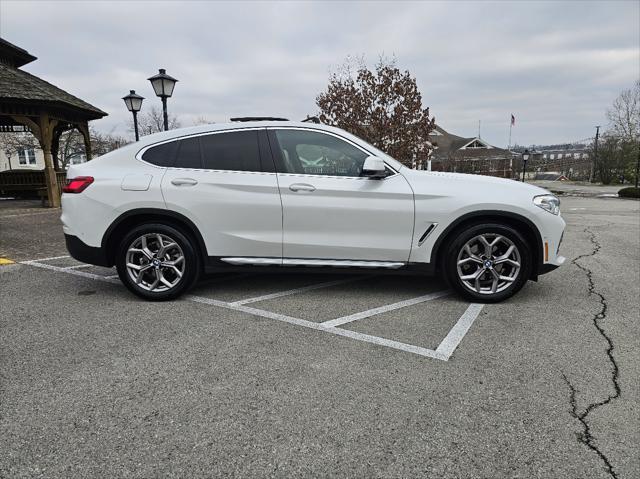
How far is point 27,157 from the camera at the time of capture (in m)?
38.8

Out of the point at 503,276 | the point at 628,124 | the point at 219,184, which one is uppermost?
the point at 628,124

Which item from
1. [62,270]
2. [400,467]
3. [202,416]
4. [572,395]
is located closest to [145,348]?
[202,416]

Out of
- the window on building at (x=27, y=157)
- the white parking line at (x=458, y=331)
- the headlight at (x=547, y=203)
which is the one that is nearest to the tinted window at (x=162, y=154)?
the white parking line at (x=458, y=331)

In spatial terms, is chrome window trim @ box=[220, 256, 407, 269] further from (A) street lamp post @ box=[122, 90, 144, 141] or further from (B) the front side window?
(A) street lamp post @ box=[122, 90, 144, 141]

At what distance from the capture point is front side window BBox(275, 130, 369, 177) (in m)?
4.04

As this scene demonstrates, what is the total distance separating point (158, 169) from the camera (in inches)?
160

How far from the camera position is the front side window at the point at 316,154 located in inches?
159

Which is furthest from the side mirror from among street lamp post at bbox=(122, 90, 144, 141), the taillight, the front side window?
street lamp post at bbox=(122, 90, 144, 141)

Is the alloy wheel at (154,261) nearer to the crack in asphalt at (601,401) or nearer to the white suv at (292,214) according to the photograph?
the white suv at (292,214)

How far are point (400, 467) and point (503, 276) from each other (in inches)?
104

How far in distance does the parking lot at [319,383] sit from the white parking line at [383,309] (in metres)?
0.02

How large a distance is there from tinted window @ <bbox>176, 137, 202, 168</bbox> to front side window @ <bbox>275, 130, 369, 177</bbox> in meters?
0.79

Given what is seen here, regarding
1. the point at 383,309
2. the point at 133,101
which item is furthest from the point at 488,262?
the point at 133,101

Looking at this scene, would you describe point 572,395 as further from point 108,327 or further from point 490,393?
point 108,327
